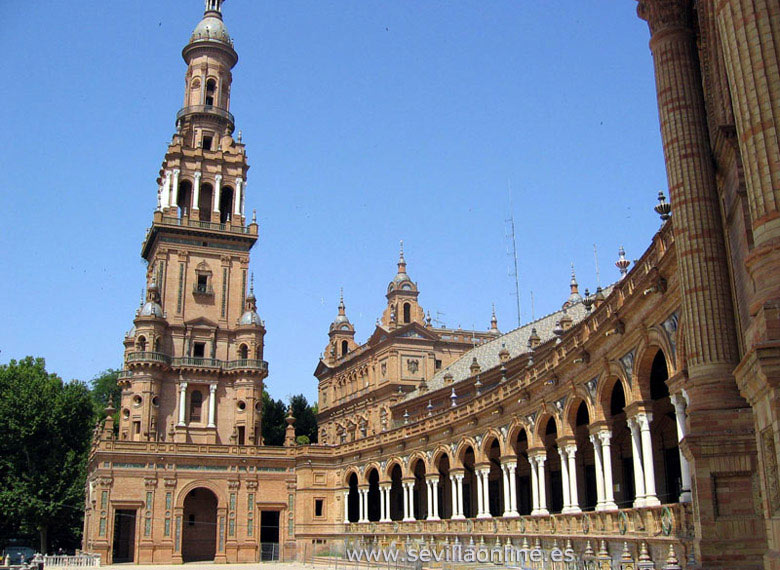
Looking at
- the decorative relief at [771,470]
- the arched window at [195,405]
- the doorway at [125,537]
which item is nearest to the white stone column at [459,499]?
the doorway at [125,537]

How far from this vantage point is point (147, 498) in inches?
2325

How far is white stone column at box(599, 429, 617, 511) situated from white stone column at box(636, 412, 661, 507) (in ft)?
10.7

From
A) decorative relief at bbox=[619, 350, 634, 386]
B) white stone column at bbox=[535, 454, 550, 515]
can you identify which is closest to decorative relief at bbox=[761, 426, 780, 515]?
decorative relief at bbox=[619, 350, 634, 386]

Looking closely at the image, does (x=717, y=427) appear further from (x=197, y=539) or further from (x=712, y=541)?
(x=197, y=539)

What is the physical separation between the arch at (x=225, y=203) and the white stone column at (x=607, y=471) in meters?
53.2

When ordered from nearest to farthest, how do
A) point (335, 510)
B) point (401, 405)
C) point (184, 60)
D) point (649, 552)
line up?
1. point (649, 552)
2. point (335, 510)
3. point (401, 405)
4. point (184, 60)

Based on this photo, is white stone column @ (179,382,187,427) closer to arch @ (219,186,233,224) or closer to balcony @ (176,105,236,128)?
arch @ (219,186,233,224)

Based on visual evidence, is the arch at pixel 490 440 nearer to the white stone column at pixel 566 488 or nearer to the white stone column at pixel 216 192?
the white stone column at pixel 566 488

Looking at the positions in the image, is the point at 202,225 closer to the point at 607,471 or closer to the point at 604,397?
the point at 604,397

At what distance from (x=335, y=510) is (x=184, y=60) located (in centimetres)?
4581

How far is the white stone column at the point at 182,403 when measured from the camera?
67.4 metres

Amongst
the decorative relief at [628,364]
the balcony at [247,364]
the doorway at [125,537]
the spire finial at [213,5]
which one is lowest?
the doorway at [125,537]

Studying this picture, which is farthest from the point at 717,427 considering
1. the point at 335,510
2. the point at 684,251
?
the point at 335,510

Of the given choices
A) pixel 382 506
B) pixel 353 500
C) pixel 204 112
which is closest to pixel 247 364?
pixel 353 500
